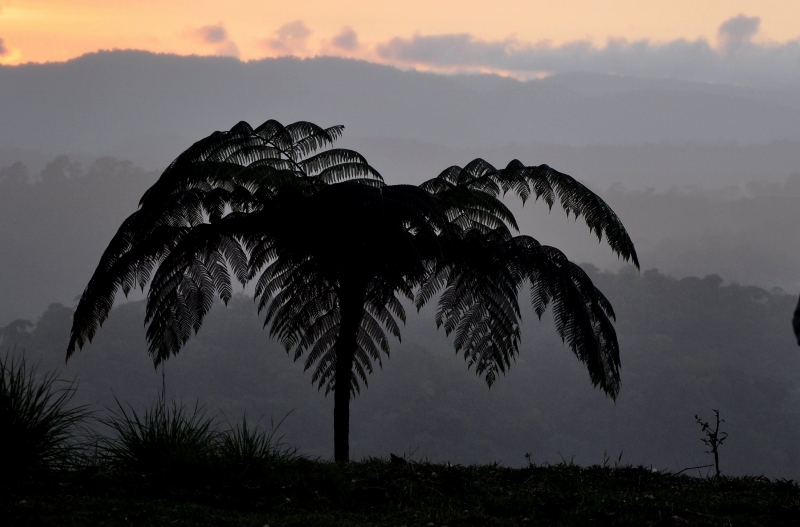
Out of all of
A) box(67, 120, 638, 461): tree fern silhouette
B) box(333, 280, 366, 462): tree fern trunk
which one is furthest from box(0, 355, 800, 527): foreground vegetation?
box(67, 120, 638, 461): tree fern silhouette

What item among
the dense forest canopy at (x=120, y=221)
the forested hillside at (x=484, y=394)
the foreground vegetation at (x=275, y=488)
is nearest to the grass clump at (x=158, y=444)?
the foreground vegetation at (x=275, y=488)

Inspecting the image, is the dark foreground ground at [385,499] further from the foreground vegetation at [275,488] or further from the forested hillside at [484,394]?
the forested hillside at [484,394]

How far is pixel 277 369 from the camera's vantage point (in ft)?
241

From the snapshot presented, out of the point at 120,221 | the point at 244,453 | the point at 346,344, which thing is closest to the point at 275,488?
the point at 244,453

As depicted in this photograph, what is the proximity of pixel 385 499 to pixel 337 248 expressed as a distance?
2991 millimetres

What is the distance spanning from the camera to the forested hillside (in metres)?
67.2

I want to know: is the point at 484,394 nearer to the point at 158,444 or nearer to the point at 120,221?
the point at 158,444

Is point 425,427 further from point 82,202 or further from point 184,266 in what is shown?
point 82,202

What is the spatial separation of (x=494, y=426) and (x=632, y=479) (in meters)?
66.9

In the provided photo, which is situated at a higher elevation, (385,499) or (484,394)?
(484,394)

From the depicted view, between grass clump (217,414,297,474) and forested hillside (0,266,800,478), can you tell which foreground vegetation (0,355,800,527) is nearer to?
grass clump (217,414,297,474)

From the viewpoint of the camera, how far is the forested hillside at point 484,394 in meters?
67.2

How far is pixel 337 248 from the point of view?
750 centimetres

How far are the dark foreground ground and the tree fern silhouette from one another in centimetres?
194
